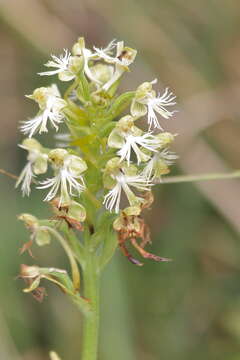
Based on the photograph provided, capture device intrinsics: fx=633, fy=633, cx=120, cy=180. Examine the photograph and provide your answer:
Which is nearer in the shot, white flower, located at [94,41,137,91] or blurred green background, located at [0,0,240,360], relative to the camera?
white flower, located at [94,41,137,91]

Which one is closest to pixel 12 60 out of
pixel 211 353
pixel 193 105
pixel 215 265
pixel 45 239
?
pixel 193 105

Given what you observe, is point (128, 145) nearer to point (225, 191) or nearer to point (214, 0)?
point (225, 191)

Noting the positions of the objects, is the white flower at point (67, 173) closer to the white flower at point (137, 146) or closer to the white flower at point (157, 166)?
the white flower at point (137, 146)

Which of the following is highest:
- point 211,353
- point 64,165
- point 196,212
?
point 64,165

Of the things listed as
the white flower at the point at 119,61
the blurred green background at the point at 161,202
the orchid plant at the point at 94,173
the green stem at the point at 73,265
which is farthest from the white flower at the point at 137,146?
the blurred green background at the point at 161,202

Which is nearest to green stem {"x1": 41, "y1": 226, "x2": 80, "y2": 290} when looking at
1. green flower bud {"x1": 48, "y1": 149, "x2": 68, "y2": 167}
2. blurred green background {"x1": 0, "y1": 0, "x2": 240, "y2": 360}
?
green flower bud {"x1": 48, "y1": 149, "x2": 68, "y2": 167}

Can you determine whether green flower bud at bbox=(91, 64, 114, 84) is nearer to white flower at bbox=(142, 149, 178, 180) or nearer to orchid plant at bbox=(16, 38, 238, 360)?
orchid plant at bbox=(16, 38, 238, 360)
